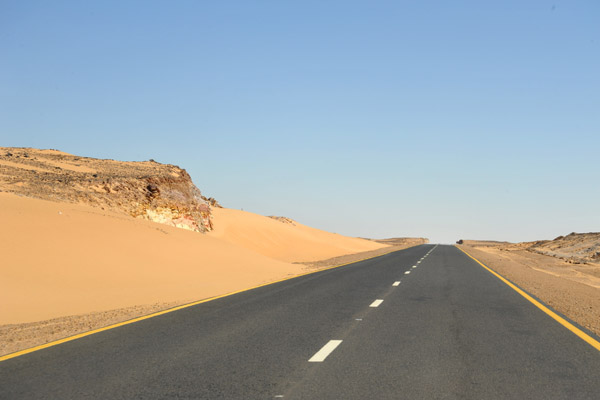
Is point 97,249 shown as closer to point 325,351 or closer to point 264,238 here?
point 325,351

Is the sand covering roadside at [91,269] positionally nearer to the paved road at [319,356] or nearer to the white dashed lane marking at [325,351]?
the paved road at [319,356]

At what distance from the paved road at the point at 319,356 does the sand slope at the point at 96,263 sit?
147 inches

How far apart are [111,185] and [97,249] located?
34.5 ft

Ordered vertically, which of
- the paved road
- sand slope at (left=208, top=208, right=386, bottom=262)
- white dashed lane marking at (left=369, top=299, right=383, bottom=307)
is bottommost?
the paved road

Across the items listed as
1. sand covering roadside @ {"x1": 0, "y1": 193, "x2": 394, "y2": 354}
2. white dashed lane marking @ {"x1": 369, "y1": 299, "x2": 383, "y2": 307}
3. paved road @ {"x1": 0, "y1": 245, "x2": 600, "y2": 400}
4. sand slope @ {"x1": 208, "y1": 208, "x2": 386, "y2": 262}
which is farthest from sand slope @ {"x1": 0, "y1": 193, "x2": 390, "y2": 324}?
sand slope @ {"x1": 208, "y1": 208, "x2": 386, "y2": 262}

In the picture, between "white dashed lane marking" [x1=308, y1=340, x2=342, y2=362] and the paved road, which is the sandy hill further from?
"white dashed lane marking" [x1=308, y1=340, x2=342, y2=362]

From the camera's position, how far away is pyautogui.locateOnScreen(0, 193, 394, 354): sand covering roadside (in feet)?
38.2

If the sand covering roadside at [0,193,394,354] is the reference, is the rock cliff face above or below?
above

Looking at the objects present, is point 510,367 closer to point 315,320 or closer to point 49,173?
point 315,320

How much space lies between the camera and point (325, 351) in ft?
25.1

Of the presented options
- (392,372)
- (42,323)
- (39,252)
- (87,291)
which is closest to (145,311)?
(42,323)

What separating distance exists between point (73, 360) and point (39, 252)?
10.7 meters

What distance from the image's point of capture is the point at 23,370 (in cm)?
665

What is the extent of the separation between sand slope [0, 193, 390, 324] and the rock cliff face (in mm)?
2877
